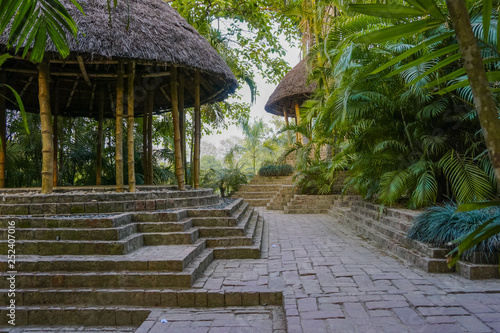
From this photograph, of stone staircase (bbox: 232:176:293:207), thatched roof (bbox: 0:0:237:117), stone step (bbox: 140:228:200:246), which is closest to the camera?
stone step (bbox: 140:228:200:246)

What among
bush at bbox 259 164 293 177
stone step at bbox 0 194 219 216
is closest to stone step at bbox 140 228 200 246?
stone step at bbox 0 194 219 216

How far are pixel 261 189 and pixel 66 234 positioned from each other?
29.1 feet

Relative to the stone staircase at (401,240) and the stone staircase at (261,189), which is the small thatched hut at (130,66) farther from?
the stone staircase at (261,189)

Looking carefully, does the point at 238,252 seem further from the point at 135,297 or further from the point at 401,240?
the point at 401,240

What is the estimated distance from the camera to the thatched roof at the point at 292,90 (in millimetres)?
13690

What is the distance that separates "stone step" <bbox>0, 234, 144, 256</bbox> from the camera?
377 centimetres

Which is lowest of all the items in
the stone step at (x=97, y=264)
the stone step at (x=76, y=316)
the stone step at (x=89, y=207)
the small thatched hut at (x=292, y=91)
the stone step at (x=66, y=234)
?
the stone step at (x=76, y=316)

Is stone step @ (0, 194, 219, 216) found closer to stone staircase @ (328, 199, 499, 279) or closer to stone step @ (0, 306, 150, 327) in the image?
stone step @ (0, 306, 150, 327)

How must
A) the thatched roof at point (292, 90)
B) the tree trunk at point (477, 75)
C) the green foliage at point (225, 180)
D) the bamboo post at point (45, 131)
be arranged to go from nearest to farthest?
the tree trunk at point (477, 75), the bamboo post at point (45, 131), the green foliage at point (225, 180), the thatched roof at point (292, 90)

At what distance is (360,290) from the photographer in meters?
3.14

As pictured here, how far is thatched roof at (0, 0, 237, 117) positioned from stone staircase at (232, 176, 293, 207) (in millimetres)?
4608

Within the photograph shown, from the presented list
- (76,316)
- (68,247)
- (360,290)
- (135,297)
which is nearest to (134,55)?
(68,247)

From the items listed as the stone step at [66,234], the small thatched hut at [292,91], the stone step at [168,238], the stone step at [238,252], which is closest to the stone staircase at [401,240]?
the stone step at [238,252]

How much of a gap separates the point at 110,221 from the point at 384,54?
5190 mm
